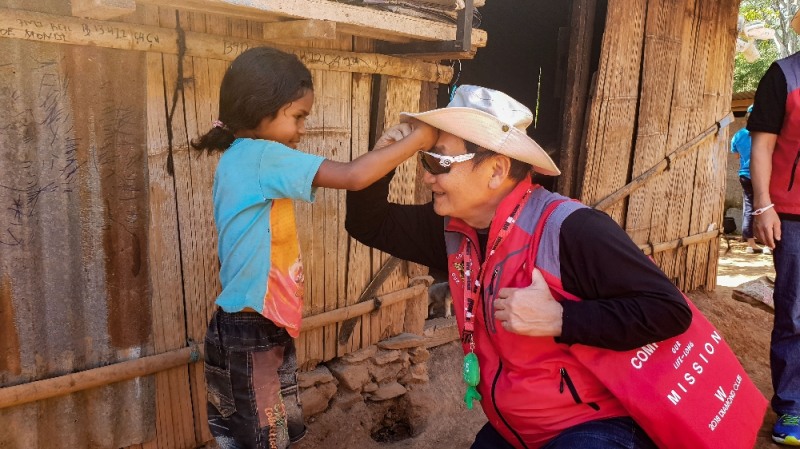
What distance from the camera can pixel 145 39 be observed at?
2.58 m

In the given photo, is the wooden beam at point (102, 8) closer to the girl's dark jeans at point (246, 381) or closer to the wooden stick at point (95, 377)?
the girl's dark jeans at point (246, 381)

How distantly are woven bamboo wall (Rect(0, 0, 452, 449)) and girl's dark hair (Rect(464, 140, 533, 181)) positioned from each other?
4.42 ft

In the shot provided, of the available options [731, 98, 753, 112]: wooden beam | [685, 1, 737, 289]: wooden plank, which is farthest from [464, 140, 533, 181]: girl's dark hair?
[731, 98, 753, 112]: wooden beam

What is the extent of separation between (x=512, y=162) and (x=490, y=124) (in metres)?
0.19

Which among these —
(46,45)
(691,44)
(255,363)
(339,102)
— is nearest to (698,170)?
(691,44)

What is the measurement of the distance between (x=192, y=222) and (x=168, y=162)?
0.30 metres

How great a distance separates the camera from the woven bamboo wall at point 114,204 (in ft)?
7.97

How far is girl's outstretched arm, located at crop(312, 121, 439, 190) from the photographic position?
2090 mm

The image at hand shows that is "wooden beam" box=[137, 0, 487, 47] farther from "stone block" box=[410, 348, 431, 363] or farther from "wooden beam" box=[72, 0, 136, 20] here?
"stone block" box=[410, 348, 431, 363]

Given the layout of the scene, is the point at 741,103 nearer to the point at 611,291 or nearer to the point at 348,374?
the point at 348,374

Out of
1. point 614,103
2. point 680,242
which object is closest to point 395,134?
point 614,103

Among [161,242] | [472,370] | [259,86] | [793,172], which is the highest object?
[259,86]

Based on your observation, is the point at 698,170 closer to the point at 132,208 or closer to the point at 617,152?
the point at 617,152

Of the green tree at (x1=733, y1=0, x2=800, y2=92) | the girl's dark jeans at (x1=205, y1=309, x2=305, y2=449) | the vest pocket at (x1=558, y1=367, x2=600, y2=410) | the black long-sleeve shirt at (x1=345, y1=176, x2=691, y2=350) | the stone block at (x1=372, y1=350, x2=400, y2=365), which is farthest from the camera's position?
the green tree at (x1=733, y1=0, x2=800, y2=92)
